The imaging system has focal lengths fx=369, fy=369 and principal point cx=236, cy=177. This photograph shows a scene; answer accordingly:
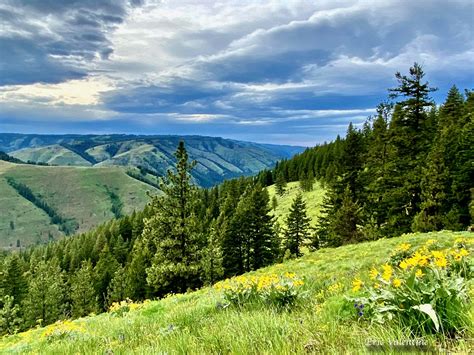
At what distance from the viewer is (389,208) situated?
139ft

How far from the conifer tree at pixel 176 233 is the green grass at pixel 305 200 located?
54382mm

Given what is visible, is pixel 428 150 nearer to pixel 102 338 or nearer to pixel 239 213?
pixel 239 213

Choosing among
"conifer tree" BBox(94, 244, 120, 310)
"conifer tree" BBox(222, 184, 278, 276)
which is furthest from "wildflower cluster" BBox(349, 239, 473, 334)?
"conifer tree" BBox(94, 244, 120, 310)

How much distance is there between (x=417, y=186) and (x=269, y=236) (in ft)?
103

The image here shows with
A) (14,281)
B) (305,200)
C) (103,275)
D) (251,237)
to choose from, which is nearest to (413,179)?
(251,237)

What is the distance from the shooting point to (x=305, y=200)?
108 metres

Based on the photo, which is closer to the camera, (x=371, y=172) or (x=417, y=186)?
(x=417, y=186)

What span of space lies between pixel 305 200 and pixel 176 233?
7588cm

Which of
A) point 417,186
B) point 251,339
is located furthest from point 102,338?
point 417,186

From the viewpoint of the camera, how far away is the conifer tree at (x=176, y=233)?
3625cm

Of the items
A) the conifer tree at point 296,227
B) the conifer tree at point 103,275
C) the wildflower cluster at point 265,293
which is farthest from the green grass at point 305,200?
the wildflower cluster at point 265,293

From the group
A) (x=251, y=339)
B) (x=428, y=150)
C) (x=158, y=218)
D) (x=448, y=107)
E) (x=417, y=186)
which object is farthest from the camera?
(x=448, y=107)

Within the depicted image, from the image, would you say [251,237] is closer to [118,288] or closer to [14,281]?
[118,288]

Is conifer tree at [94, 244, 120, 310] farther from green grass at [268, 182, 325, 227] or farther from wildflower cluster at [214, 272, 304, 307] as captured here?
wildflower cluster at [214, 272, 304, 307]
